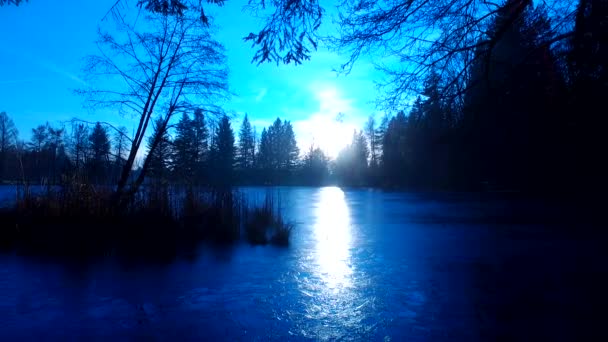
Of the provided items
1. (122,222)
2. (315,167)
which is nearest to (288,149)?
(315,167)

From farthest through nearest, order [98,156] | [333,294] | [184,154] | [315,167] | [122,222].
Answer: [315,167] < [184,154] < [98,156] < [122,222] < [333,294]

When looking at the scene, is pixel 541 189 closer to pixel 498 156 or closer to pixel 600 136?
pixel 498 156

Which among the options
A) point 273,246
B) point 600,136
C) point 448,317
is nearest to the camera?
point 448,317

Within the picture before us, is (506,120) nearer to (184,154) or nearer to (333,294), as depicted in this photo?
(333,294)

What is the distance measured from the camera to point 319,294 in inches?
146

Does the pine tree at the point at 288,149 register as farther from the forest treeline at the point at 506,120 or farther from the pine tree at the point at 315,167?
the forest treeline at the point at 506,120

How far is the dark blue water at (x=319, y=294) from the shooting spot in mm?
2793

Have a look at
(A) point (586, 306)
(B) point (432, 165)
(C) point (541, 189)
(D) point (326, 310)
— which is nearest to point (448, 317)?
(D) point (326, 310)

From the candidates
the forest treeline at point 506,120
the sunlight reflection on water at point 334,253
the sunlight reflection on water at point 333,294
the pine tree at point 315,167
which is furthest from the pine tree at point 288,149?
the sunlight reflection on water at point 333,294

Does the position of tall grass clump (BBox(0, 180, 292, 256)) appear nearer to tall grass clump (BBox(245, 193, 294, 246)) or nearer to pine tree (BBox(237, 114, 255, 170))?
tall grass clump (BBox(245, 193, 294, 246))

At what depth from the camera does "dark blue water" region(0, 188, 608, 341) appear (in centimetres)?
279

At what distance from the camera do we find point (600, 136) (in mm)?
8719

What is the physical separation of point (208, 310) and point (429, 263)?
330 centimetres

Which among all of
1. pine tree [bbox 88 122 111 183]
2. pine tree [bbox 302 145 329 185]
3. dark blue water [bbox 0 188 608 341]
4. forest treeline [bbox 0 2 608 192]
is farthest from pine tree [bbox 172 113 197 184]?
pine tree [bbox 302 145 329 185]
